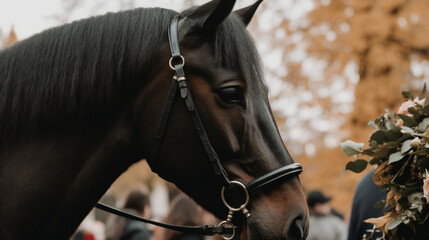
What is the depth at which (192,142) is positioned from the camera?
247cm

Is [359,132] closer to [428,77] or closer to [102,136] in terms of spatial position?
[428,77]

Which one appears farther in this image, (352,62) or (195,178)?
(352,62)

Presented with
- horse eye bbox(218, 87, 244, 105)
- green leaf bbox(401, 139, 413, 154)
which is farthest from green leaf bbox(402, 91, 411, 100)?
horse eye bbox(218, 87, 244, 105)

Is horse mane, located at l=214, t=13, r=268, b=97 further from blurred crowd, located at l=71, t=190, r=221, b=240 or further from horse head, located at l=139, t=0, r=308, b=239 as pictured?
blurred crowd, located at l=71, t=190, r=221, b=240

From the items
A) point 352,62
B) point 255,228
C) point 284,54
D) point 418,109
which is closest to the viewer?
point 255,228

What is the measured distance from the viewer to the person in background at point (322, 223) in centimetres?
801

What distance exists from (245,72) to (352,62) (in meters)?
9.54

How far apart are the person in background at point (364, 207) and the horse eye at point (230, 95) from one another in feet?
4.31

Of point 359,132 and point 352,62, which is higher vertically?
point 352,62

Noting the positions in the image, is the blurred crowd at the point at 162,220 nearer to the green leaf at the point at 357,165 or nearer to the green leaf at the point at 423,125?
the green leaf at the point at 357,165

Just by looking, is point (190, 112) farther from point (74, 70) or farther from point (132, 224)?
point (132, 224)

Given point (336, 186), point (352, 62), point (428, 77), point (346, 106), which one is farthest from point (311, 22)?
point (336, 186)

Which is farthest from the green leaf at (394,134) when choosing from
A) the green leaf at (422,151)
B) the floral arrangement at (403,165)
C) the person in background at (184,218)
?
the person in background at (184,218)

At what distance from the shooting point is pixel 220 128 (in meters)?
2.44
